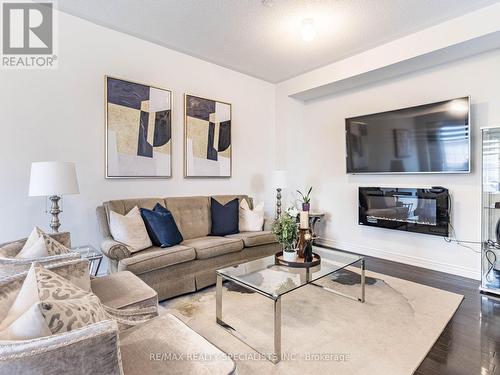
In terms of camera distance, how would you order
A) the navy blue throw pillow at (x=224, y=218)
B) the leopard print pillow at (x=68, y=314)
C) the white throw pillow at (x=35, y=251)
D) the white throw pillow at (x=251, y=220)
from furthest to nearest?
the white throw pillow at (x=251, y=220), the navy blue throw pillow at (x=224, y=218), the white throw pillow at (x=35, y=251), the leopard print pillow at (x=68, y=314)

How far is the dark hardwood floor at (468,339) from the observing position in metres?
1.72

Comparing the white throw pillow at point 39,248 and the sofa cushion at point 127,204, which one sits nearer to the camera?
the white throw pillow at point 39,248

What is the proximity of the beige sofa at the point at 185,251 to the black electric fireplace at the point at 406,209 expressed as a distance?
1554 millimetres

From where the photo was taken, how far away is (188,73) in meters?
3.85

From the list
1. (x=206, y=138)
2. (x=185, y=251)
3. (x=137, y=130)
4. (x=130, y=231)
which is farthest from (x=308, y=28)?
(x=130, y=231)

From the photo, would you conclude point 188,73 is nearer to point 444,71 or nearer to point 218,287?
point 218,287

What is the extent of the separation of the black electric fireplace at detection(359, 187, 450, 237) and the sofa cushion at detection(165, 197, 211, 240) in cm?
234

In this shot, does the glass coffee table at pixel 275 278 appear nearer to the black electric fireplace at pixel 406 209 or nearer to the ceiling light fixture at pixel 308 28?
the black electric fireplace at pixel 406 209

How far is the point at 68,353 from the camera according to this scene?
79 cm

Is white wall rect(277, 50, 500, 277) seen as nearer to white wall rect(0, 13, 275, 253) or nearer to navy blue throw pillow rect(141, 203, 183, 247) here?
white wall rect(0, 13, 275, 253)

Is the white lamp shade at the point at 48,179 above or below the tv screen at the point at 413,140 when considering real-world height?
below

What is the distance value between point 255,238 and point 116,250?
5.05 feet

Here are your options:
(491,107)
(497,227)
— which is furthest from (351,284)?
(491,107)

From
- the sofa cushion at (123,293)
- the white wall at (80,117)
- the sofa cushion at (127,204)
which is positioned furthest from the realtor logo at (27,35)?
the sofa cushion at (123,293)
